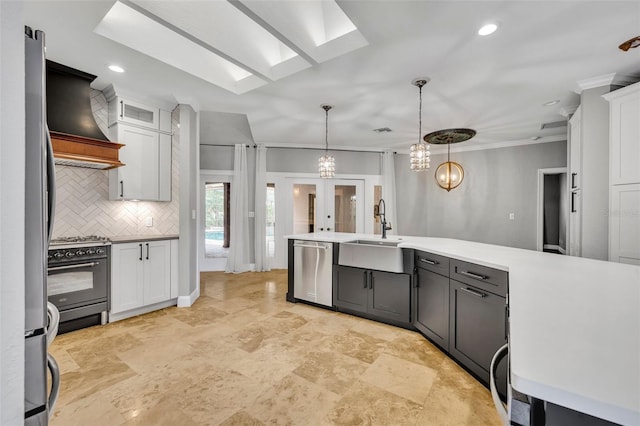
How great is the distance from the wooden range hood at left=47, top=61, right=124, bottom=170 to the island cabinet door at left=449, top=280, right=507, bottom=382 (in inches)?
141

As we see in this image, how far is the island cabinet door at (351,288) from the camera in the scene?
A: 307 centimetres

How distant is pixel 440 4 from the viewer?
183 cm

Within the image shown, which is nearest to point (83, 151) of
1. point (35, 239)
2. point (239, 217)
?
point (35, 239)

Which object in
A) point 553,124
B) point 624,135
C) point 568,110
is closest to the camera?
point 624,135

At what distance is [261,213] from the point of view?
18.4 feet

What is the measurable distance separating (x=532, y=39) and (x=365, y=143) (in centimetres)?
362

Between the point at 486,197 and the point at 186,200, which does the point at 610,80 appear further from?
the point at 186,200

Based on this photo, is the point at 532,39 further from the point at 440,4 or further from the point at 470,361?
the point at 470,361

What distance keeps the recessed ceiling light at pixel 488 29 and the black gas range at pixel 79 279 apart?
3.94m

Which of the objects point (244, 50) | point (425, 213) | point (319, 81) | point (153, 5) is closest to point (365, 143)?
point (425, 213)

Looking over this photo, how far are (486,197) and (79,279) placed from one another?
6623 millimetres

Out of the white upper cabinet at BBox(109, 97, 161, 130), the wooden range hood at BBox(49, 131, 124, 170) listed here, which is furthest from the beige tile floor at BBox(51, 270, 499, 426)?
the white upper cabinet at BBox(109, 97, 161, 130)

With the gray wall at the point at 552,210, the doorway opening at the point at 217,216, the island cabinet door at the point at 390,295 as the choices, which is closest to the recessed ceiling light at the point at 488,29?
the island cabinet door at the point at 390,295

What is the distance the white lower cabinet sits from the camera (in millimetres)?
2992
